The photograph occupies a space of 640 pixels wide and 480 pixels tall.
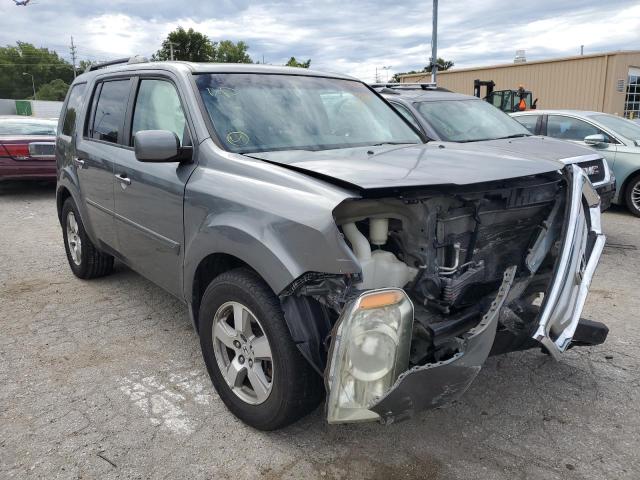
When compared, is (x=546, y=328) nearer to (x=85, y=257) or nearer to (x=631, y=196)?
(x=85, y=257)

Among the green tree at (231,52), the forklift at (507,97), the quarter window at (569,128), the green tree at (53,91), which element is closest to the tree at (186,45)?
the green tree at (231,52)

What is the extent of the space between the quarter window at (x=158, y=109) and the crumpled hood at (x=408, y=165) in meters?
0.71

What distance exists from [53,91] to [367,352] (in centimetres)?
9507

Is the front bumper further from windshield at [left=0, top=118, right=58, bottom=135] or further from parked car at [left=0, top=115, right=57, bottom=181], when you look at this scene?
windshield at [left=0, top=118, right=58, bottom=135]

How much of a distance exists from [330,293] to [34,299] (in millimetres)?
3571

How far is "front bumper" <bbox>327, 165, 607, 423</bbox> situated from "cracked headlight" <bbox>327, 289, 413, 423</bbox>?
20 millimetres

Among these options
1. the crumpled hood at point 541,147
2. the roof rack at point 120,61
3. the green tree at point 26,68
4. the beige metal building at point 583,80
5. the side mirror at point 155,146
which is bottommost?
the crumpled hood at point 541,147

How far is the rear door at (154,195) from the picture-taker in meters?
3.14

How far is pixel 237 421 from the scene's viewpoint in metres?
2.86

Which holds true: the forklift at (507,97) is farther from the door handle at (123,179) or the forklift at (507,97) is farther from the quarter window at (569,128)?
the door handle at (123,179)

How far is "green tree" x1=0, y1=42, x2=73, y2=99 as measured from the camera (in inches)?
3565

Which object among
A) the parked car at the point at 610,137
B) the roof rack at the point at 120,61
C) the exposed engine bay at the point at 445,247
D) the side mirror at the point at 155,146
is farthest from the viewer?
the parked car at the point at 610,137

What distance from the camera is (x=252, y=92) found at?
3.31 m

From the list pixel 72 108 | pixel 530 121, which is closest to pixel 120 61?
pixel 72 108
